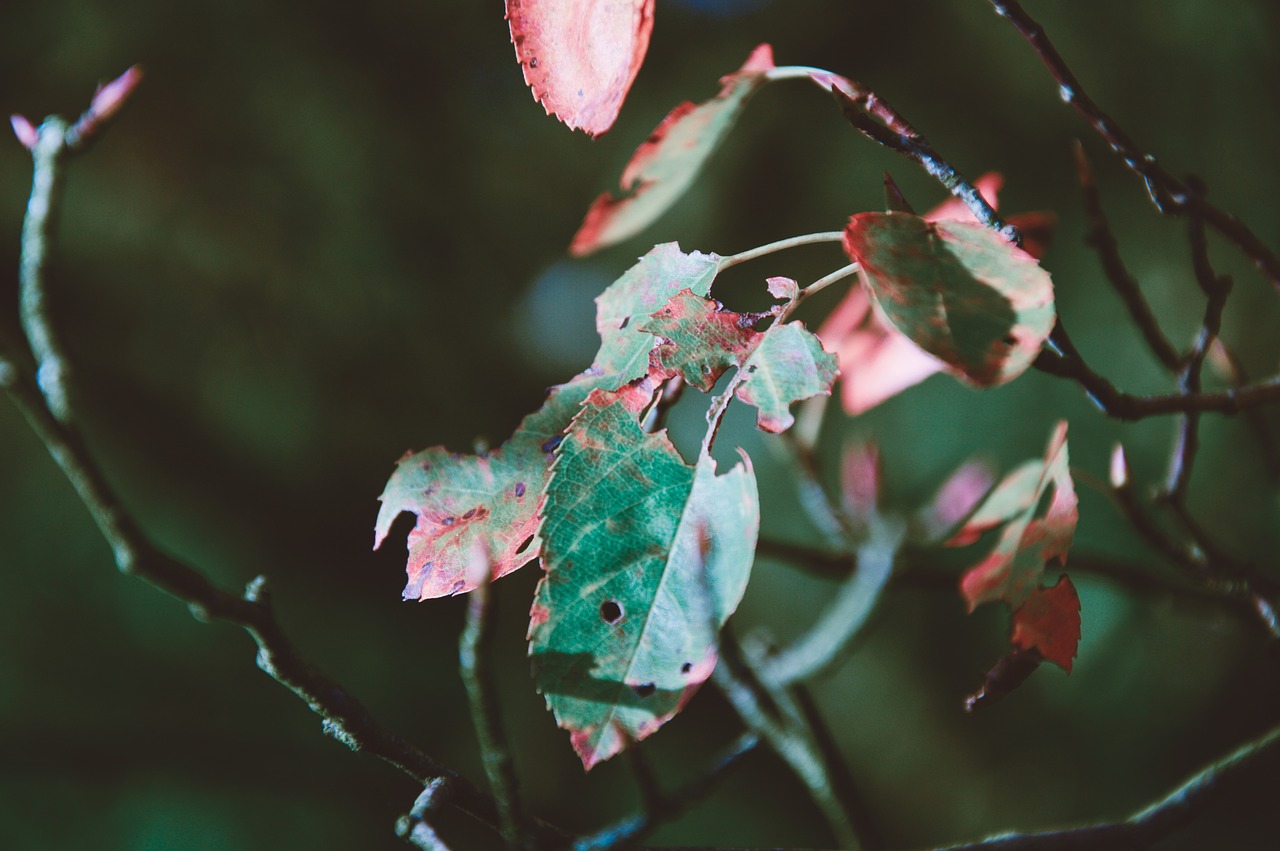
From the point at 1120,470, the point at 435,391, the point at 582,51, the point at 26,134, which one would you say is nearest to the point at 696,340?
the point at 582,51

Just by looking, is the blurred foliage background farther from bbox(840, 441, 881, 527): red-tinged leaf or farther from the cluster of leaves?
the cluster of leaves

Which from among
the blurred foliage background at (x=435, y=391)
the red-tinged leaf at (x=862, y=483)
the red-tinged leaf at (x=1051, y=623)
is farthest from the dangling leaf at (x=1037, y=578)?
the blurred foliage background at (x=435, y=391)

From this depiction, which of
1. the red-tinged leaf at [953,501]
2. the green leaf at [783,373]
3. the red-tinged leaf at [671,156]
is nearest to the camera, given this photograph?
the green leaf at [783,373]

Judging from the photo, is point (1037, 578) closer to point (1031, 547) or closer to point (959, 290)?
point (1031, 547)

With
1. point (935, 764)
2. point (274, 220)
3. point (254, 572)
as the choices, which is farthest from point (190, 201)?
point (935, 764)

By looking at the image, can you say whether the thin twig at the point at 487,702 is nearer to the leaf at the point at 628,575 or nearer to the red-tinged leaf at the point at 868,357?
the leaf at the point at 628,575

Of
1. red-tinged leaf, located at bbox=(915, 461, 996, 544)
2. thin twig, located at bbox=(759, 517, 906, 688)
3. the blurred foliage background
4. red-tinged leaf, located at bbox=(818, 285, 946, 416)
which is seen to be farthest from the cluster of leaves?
the blurred foliage background

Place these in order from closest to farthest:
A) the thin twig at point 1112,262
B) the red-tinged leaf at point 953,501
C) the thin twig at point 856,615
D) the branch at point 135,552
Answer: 1. the branch at point 135,552
2. the thin twig at point 1112,262
3. the thin twig at point 856,615
4. the red-tinged leaf at point 953,501
